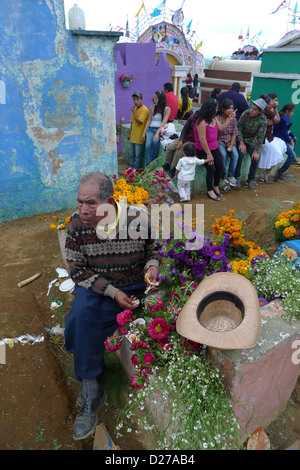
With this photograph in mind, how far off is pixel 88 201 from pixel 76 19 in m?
4.20

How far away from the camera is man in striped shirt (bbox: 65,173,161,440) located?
2.09 metres

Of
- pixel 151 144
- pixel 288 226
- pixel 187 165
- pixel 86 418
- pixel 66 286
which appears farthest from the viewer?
pixel 151 144

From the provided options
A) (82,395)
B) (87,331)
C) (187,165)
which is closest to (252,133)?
(187,165)

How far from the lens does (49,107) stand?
502 cm

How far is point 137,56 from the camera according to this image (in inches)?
345

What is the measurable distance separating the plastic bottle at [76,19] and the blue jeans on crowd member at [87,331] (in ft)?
14.7

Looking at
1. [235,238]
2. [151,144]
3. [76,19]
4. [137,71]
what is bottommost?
[235,238]
